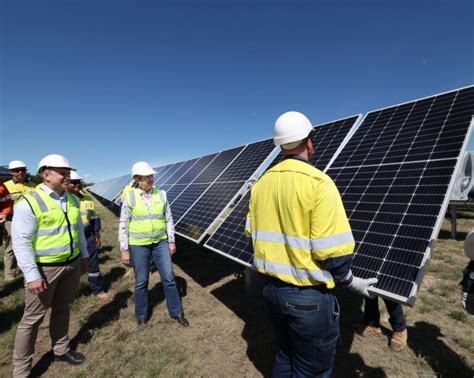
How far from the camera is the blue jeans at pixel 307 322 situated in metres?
2.10

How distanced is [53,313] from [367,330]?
4.86 metres

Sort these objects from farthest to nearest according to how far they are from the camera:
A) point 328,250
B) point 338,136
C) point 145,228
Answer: point 338,136, point 145,228, point 328,250

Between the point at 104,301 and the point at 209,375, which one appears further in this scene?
the point at 104,301

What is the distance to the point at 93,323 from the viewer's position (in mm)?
4988

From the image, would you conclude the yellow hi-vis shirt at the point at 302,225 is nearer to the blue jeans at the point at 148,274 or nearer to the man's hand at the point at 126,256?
the blue jeans at the point at 148,274

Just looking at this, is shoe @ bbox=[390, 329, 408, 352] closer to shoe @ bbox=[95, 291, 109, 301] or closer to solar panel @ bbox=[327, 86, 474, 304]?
solar panel @ bbox=[327, 86, 474, 304]

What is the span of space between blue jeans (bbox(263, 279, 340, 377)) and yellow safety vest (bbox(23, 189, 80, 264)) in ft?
9.21

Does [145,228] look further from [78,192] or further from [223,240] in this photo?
[78,192]

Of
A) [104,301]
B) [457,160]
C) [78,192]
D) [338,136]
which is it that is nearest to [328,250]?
[457,160]

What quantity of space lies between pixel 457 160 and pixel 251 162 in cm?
537

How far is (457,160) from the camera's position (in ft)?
11.6

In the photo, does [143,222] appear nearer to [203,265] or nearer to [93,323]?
[93,323]

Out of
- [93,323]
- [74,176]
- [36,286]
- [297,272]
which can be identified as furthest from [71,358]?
[297,272]

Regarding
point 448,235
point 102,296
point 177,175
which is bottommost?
point 448,235
